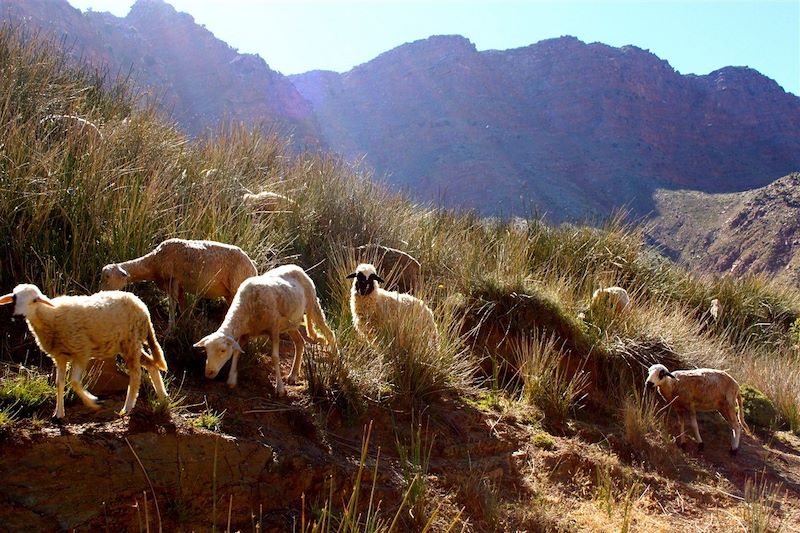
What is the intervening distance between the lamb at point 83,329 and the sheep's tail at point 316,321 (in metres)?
1.92

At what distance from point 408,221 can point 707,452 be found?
6.07 m

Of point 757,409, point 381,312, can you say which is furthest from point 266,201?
point 757,409

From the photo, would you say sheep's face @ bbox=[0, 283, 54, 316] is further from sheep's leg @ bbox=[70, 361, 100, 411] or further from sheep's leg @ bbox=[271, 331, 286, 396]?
sheep's leg @ bbox=[271, 331, 286, 396]

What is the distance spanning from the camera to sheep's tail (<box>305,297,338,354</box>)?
592cm

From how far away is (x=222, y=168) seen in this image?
9.95 meters

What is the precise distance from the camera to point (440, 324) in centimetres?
736

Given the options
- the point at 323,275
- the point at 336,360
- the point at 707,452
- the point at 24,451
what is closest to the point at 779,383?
the point at 707,452

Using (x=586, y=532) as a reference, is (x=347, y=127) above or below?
above

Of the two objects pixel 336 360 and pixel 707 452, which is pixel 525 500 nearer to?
pixel 336 360

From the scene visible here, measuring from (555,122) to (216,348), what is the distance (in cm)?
6713

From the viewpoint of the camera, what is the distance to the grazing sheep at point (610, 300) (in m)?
9.33

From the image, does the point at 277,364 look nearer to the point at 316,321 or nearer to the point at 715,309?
the point at 316,321

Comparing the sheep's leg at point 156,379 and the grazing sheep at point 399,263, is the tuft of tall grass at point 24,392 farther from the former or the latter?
the grazing sheep at point 399,263

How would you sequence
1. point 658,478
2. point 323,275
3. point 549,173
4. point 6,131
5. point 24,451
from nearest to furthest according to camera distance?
point 24,451 < point 6,131 < point 658,478 < point 323,275 < point 549,173
